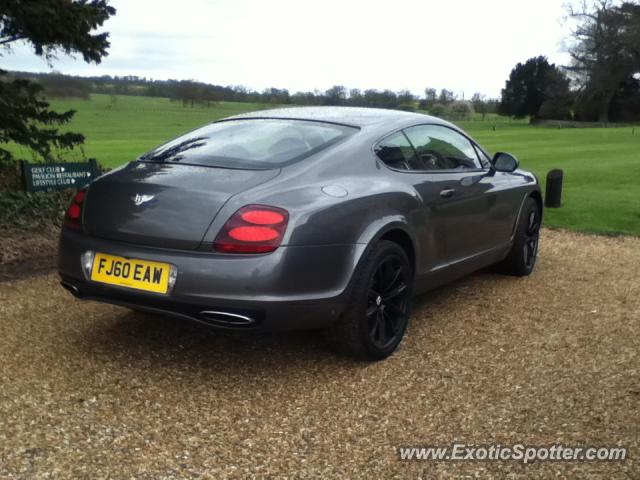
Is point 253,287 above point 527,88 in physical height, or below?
below

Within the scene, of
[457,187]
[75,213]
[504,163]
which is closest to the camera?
[75,213]

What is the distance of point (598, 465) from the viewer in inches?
120

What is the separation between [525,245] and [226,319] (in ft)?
12.7

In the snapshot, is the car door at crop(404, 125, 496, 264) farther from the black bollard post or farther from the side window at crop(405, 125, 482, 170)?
the black bollard post

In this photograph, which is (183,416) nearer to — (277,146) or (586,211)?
(277,146)

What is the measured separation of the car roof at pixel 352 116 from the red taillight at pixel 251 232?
1.31 meters

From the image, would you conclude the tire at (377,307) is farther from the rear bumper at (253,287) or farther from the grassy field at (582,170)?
the grassy field at (582,170)

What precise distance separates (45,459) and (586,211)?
10.1 m

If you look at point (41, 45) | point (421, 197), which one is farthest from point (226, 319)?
point (41, 45)

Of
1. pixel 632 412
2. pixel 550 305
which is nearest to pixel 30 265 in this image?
pixel 550 305

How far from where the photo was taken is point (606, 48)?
65.8 metres

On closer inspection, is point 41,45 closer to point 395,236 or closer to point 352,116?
point 352,116

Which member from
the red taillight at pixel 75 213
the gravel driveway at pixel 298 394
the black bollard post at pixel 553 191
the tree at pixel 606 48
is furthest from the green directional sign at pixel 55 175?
the tree at pixel 606 48

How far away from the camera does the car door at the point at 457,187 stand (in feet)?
16.0
